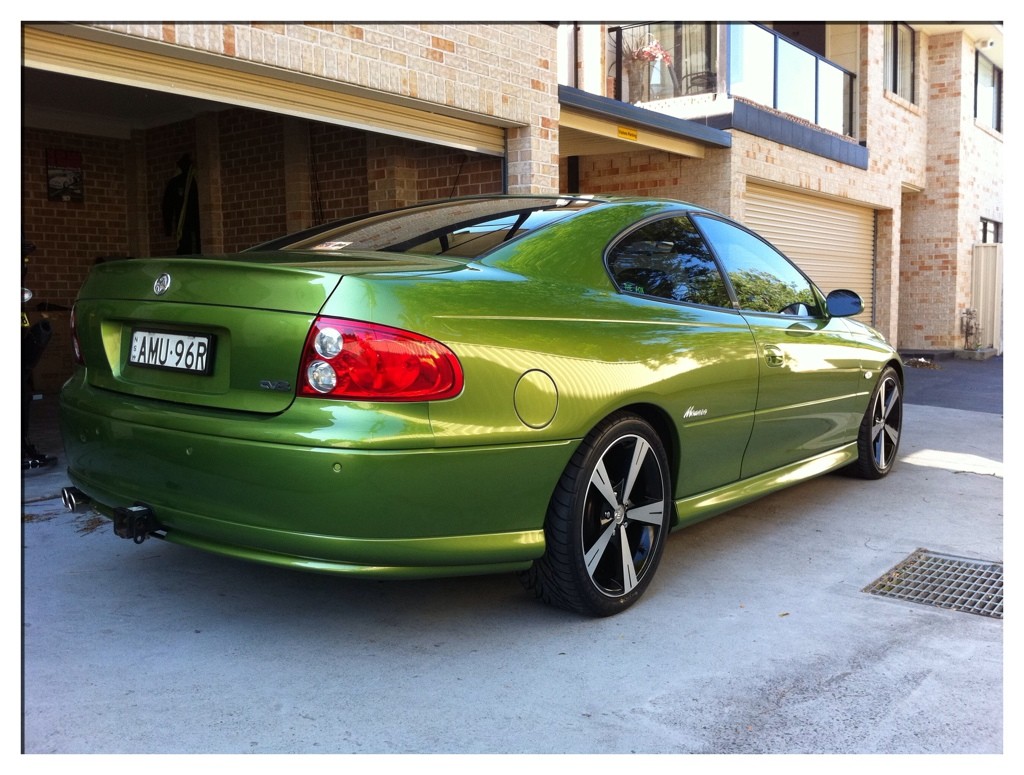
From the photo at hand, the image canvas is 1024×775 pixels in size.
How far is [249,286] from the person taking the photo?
2869mm

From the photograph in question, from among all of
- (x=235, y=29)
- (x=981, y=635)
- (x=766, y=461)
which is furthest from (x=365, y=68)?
(x=981, y=635)

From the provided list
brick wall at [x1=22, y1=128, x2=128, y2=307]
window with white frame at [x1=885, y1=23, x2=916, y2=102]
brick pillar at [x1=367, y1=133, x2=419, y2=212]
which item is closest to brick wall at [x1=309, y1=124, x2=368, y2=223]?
brick pillar at [x1=367, y1=133, x2=419, y2=212]

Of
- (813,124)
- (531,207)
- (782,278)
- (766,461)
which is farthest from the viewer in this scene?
(813,124)

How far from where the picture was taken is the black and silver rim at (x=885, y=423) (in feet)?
18.7

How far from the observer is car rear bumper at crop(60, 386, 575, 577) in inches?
106

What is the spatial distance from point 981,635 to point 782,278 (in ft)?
6.79

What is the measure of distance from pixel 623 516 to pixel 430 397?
1.01 m

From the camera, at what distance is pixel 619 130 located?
9430mm

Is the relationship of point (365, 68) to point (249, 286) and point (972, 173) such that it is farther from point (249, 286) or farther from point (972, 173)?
point (972, 173)

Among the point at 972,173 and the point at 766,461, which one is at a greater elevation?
the point at 972,173

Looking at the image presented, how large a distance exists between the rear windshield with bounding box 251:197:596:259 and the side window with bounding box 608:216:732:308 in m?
0.26

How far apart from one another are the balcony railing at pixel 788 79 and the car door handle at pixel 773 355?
26.1 ft

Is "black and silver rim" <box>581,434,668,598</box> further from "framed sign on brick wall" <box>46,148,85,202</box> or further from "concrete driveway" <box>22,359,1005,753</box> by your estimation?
"framed sign on brick wall" <box>46,148,85,202</box>

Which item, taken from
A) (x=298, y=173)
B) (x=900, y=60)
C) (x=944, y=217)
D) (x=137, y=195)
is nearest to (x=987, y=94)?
(x=944, y=217)
